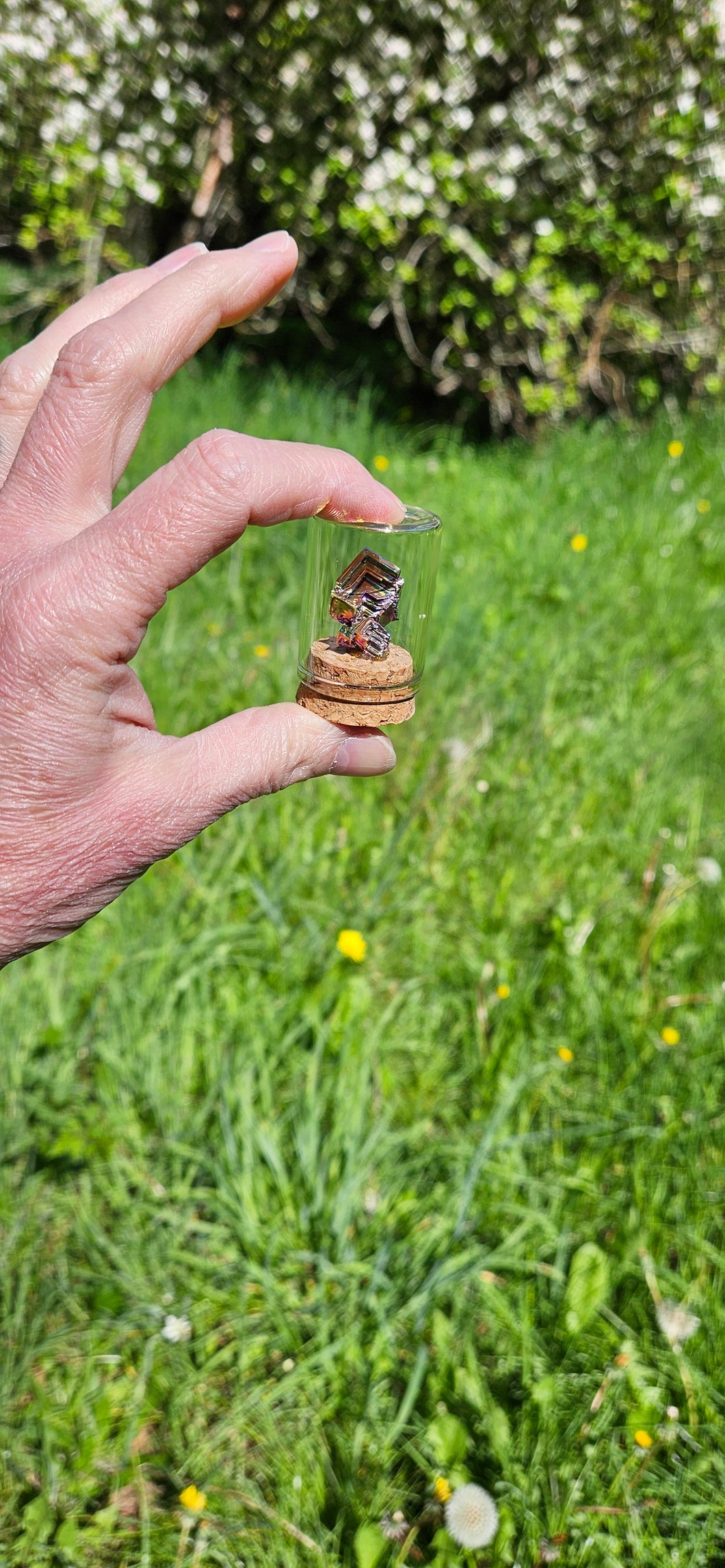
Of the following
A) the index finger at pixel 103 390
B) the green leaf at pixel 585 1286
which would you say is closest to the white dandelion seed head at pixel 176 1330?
the green leaf at pixel 585 1286

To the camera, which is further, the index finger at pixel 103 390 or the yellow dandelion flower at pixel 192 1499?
the yellow dandelion flower at pixel 192 1499

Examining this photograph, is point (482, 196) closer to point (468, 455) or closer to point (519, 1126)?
point (468, 455)

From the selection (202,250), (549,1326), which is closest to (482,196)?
(202,250)

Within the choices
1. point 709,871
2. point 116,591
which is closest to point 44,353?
point 116,591

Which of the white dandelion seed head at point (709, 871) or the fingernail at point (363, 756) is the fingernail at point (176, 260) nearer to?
the fingernail at point (363, 756)

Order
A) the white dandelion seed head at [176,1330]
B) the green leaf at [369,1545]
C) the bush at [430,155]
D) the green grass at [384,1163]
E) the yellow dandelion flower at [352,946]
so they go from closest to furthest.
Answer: the green leaf at [369,1545] → the green grass at [384,1163] → the white dandelion seed head at [176,1330] → the yellow dandelion flower at [352,946] → the bush at [430,155]

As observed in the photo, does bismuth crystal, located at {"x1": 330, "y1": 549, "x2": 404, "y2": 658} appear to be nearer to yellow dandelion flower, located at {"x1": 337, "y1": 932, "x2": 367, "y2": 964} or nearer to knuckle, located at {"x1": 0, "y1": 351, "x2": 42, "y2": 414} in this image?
knuckle, located at {"x1": 0, "y1": 351, "x2": 42, "y2": 414}

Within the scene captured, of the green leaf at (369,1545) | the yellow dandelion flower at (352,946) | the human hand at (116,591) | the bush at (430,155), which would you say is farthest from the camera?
the bush at (430,155)
